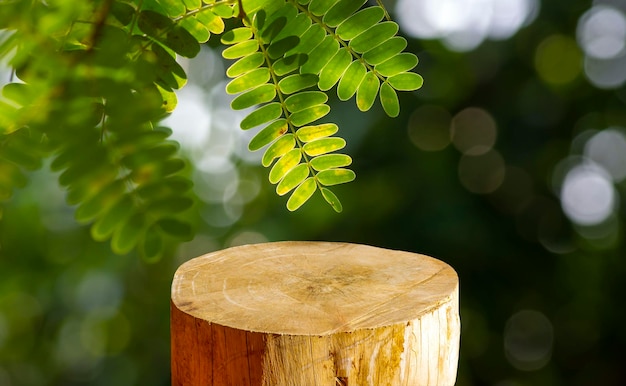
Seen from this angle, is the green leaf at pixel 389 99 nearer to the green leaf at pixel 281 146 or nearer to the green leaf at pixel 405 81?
the green leaf at pixel 405 81

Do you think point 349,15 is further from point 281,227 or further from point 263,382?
point 281,227

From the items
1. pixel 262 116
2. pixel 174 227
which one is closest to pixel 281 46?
pixel 262 116

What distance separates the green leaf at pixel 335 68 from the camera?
0.93 m

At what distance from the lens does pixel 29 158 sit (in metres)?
0.47

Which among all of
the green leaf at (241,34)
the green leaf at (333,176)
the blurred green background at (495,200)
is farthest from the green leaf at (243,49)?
the blurred green background at (495,200)

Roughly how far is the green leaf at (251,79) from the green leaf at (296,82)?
27 mm

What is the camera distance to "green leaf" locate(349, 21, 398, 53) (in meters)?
0.92

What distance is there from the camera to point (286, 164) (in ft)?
3.28

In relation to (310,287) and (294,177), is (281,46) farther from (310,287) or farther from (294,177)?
(310,287)

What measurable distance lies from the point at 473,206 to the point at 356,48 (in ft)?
6.39

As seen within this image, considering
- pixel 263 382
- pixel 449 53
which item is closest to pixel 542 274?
pixel 449 53

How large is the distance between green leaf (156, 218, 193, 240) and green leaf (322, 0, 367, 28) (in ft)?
1.54

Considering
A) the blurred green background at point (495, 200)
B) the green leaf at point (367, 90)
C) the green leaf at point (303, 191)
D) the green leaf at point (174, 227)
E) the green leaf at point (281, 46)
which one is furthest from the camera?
the blurred green background at point (495, 200)

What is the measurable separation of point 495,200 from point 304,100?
201 centimetres
